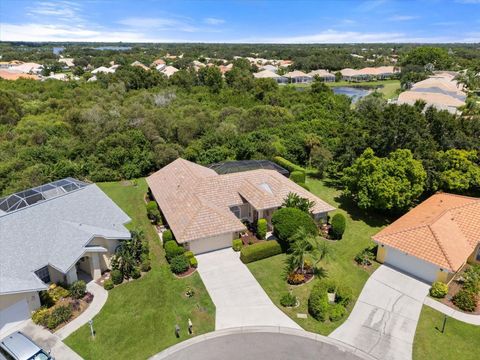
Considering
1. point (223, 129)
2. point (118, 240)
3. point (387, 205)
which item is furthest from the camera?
point (223, 129)

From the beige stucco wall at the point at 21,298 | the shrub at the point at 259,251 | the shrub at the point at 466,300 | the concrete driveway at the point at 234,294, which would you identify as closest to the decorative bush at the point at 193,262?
the concrete driveway at the point at 234,294

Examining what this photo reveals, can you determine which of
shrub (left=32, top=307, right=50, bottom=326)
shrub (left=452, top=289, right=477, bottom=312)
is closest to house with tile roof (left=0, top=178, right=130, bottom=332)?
shrub (left=32, top=307, right=50, bottom=326)

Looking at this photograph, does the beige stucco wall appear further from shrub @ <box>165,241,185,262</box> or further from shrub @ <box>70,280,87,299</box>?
shrub @ <box>165,241,185,262</box>

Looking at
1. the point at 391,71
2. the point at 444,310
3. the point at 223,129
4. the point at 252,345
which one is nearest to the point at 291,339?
the point at 252,345

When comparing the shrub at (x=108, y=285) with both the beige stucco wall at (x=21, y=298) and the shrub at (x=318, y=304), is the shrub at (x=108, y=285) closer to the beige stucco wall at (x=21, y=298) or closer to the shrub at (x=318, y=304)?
the beige stucco wall at (x=21, y=298)

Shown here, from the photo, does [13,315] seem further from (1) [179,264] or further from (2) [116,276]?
(1) [179,264]

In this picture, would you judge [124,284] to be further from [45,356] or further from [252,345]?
[252,345]
